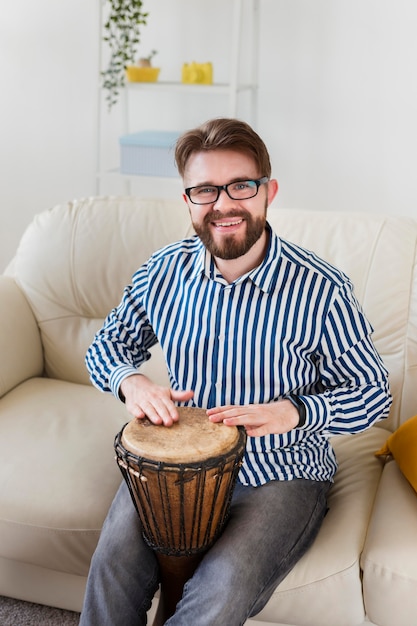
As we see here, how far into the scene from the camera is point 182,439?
4.89 ft

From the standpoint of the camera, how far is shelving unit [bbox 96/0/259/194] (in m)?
3.17

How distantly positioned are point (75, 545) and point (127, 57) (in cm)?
224

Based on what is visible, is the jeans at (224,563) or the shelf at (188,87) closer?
the jeans at (224,563)

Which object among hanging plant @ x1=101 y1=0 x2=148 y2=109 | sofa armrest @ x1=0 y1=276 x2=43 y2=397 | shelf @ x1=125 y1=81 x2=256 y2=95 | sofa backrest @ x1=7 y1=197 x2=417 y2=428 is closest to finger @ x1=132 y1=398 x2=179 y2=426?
sofa backrest @ x1=7 y1=197 x2=417 y2=428

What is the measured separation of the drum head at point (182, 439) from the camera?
1446 mm

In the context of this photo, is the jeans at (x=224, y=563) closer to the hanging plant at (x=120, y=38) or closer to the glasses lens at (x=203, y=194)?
the glasses lens at (x=203, y=194)

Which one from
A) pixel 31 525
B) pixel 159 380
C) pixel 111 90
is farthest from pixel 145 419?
pixel 111 90

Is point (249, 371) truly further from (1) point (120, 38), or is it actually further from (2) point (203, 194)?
(1) point (120, 38)

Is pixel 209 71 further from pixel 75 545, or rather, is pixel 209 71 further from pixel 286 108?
pixel 75 545

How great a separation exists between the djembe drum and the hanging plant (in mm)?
2188

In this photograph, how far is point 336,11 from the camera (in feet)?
10.6

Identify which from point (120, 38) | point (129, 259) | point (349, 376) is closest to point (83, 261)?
point (129, 259)

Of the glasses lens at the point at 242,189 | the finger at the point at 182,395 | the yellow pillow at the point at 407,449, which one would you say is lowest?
the yellow pillow at the point at 407,449

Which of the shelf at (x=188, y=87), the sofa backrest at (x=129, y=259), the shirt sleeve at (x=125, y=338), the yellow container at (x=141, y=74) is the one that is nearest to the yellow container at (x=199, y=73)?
the shelf at (x=188, y=87)
